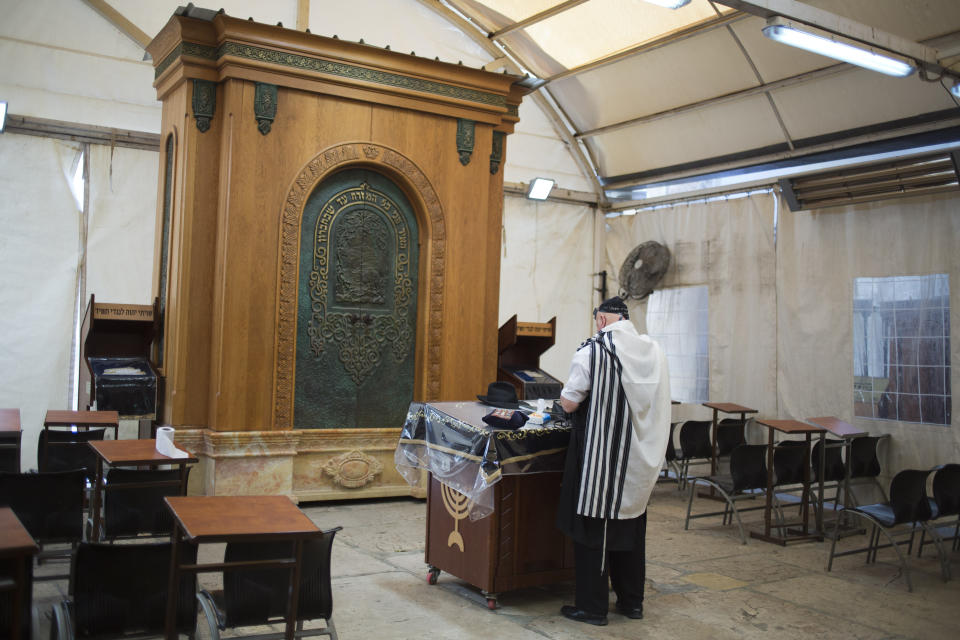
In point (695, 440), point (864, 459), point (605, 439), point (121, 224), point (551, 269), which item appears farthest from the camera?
point (551, 269)

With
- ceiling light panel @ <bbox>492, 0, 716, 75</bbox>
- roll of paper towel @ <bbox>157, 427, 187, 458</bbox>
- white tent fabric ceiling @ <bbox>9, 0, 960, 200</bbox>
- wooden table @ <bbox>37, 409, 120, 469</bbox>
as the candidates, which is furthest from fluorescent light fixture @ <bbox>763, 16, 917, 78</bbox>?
wooden table @ <bbox>37, 409, 120, 469</bbox>

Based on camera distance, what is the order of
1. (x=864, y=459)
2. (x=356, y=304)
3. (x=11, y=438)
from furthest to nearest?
(x=864, y=459) → (x=356, y=304) → (x=11, y=438)

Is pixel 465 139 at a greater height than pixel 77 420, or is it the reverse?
pixel 465 139

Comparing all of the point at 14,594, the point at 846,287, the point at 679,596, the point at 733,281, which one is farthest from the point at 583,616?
the point at 733,281

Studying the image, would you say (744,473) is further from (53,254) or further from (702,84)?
(53,254)

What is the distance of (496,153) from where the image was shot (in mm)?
8211

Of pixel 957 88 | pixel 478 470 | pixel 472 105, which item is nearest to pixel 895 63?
pixel 957 88

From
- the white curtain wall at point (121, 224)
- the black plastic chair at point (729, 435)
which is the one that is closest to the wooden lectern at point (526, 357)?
the black plastic chair at point (729, 435)

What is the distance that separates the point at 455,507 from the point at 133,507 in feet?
5.84

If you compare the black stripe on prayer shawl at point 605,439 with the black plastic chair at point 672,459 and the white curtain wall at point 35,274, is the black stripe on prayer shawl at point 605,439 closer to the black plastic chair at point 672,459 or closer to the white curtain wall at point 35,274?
the black plastic chair at point 672,459

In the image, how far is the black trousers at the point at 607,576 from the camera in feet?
15.1

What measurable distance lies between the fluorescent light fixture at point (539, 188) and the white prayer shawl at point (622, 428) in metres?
6.24

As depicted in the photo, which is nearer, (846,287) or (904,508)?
(904,508)

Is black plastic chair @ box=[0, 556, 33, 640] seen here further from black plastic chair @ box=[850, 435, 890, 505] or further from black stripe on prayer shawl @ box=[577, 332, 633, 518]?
black plastic chair @ box=[850, 435, 890, 505]
